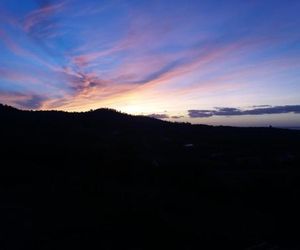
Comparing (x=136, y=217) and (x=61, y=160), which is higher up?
(x=61, y=160)

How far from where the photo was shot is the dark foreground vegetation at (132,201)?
48.7 ft

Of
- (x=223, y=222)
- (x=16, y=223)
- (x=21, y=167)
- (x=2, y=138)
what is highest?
(x=2, y=138)

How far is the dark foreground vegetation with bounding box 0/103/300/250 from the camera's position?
14.8 metres

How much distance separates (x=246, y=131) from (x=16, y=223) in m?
67.3

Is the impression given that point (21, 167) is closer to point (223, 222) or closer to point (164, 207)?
point (164, 207)

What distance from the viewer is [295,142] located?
60.9 metres

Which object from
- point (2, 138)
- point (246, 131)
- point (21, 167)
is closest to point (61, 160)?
point (21, 167)

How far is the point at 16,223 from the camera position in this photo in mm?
15250

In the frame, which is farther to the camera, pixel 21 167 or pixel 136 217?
pixel 21 167

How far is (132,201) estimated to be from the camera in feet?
64.3

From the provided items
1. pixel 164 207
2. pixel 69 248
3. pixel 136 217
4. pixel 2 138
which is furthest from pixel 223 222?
pixel 2 138

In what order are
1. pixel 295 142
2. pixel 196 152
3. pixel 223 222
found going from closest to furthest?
pixel 223 222, pixel 196 152, pixel 295 142

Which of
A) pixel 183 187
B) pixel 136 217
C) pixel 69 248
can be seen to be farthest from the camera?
pixel 183 187

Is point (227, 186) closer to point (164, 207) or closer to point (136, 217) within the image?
point (164, 207)
